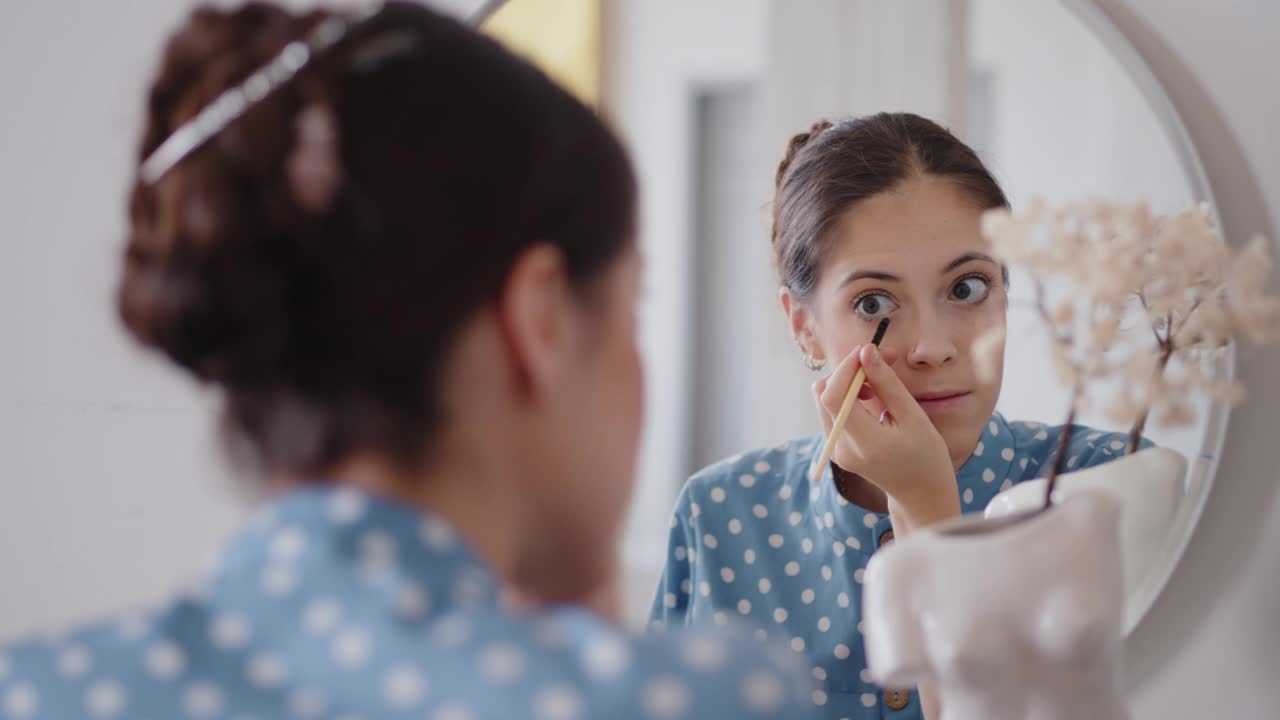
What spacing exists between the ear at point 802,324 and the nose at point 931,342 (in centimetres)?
11

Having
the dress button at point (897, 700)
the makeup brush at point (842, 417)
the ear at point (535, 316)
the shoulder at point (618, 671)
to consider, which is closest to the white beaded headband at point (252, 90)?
the ear at point (535, 316)

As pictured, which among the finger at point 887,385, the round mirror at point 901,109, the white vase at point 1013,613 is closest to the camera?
the white vase at point 1013,613

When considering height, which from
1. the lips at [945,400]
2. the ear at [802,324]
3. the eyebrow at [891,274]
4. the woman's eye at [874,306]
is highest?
the eyebrow at [891,274]

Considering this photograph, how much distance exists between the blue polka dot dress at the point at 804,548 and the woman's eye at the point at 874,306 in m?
0.15

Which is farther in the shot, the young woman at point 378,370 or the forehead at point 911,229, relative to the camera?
the forehead at point 911,229

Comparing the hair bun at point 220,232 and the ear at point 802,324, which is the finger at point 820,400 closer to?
the ear at point 802,324

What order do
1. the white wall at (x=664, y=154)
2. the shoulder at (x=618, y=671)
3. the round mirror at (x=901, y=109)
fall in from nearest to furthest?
the shoulder at (x=618, y=671), the round mirror at (x=901, y=109), the white wall at (x=664, y=154)

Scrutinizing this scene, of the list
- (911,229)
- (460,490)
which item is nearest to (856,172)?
(911,229)

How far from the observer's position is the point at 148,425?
1.09 meters

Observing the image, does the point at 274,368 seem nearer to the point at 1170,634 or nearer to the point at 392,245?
the point at 392,245

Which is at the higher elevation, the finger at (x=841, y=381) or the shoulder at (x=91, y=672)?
the finger at (x=841, y=381)

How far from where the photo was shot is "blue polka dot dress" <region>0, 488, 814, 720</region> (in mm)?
364

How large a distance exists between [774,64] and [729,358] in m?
0.49

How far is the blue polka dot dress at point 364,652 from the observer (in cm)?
36
